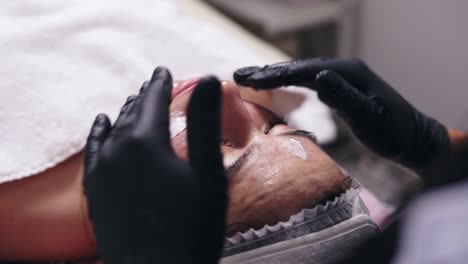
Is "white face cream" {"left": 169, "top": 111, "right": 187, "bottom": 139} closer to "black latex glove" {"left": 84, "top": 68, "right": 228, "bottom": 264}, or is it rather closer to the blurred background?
"black latex glove" {"left": 84, "top": 68, "right": 228, "bottom": 264}

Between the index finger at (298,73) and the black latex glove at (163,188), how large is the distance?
28cm

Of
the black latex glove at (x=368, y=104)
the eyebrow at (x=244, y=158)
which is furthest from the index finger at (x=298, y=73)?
the eyebrow at (x=244, y=158)

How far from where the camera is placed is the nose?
0.75m

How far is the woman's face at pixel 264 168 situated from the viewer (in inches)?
26.1

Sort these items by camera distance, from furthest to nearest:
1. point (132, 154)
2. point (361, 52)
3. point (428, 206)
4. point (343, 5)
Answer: point (343, 5) → point (361, 52) → point (132, 154) → point (428, 206)

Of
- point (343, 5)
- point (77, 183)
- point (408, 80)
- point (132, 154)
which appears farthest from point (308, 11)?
point (132, 154)

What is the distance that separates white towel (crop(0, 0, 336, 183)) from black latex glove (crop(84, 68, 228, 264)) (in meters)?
0.26

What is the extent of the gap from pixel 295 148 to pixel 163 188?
0.23m

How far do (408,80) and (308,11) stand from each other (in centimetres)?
84

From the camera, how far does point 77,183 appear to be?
0.79 m

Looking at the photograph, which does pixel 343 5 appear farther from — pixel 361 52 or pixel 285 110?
pixel 285 110

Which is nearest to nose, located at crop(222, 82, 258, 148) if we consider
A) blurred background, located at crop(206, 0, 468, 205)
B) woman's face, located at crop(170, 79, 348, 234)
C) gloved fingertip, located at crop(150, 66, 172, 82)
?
woman's face, located at crop(170, 79, 348, 234)

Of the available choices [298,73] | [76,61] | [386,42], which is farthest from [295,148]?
[386,42]

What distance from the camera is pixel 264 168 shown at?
0.69 metres
